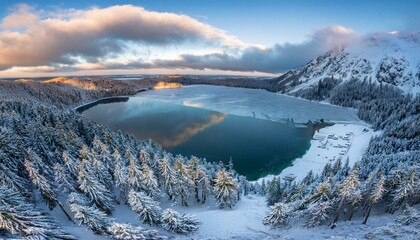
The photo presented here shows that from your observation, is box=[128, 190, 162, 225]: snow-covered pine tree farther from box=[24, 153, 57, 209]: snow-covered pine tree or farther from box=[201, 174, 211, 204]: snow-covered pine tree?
box=[201, 174, 211, 204]: snow-covered pine tree

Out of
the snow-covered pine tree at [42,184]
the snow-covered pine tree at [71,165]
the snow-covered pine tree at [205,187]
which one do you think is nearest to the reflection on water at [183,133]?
the snow-covered pine tree at [205,187]

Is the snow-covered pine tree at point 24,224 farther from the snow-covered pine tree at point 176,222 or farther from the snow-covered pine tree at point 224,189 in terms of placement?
the snow-covered pine tree at point 224,189

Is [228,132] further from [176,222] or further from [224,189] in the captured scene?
[176,222]

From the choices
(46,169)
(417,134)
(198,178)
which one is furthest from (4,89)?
(417,134)

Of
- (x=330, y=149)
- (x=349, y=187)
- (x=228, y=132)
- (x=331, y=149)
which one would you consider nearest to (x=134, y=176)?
(x=349, y=187)

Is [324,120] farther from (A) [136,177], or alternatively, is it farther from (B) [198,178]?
(A) [136,177]

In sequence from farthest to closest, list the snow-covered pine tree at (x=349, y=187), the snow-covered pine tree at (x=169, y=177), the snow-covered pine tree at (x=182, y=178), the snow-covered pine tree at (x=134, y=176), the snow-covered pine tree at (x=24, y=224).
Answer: the snow-covered pine tree at (x=182, y=178), the snow-covered pine tree at (x=169, y=177), the snow-covered pine tree at (x=134, y=176), the snow-covered pine tree at (x=349, y=187), the snow-covered pine tree at (x=24, y=224)
